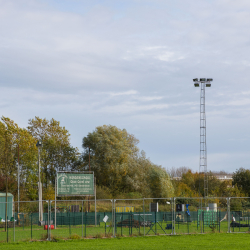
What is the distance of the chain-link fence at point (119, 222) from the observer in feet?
84.3

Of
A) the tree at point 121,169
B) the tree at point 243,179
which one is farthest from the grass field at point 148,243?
the tree at point 243,179

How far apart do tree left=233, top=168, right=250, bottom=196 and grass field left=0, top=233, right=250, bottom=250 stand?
5002 cm

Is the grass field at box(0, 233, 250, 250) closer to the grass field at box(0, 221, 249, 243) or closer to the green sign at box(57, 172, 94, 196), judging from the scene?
the grass field at box(0, 221, 249, 243)

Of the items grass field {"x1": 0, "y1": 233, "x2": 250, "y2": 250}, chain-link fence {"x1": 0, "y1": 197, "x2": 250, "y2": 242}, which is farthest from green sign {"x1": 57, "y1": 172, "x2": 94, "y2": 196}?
grass field {"x1": 0, "y1": 233, "x2": 250, "y2": 250}

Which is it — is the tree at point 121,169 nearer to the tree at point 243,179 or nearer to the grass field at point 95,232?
the tree at point 243,179

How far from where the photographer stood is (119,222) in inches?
1200

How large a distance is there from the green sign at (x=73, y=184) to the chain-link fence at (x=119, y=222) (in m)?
1.61

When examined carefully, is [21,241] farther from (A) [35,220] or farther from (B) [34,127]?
(B) [34,127]

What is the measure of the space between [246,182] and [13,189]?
41889 mm

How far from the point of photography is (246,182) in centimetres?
7212

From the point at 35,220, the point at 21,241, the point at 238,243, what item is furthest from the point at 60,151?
the point at 238,243

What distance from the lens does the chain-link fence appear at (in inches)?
1012

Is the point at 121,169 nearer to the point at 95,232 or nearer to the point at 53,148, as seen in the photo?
the point at 53,148

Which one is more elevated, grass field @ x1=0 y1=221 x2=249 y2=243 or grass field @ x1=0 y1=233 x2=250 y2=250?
grass field @ x1=0 y1=233 x2=250 y2=250
